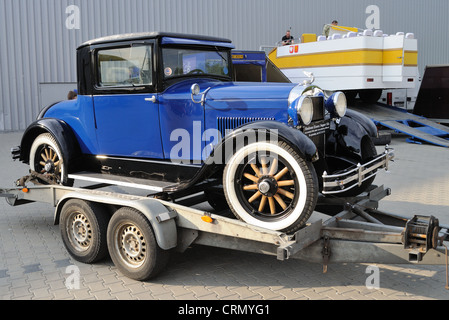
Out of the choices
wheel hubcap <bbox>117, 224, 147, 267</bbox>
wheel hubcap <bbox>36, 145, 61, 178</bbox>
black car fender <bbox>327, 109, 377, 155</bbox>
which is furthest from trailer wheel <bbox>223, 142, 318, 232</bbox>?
wheel hubcap <bbox>36, 145, 61, 178</bbox>

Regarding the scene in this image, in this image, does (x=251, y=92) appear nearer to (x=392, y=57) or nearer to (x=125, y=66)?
(x=125, y=66)

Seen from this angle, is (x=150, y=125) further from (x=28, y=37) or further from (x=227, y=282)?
(x=28, y=37)

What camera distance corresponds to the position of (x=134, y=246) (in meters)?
4.42

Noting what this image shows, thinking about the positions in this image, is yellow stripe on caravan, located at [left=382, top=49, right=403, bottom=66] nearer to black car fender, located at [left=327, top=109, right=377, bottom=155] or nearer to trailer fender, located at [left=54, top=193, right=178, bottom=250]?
black car fender, located at [left=327, top=109, right=377, bottom=155]

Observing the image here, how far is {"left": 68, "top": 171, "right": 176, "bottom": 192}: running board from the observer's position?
4.69 meters

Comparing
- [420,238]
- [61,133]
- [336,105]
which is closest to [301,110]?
[336,105]

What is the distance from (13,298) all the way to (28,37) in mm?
12622

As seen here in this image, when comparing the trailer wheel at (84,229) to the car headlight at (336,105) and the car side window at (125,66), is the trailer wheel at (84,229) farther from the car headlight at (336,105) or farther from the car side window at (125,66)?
the car headlight at (336,105)

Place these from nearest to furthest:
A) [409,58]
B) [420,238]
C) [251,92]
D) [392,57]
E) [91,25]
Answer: [420,238] < [251,92] < [392,57] < [409,58] < [91,25]

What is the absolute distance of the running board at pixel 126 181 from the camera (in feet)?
15.4

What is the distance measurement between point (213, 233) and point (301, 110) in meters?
1.32

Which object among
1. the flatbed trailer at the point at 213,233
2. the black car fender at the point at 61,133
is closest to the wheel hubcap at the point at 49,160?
the black car fender at the point at 61,133

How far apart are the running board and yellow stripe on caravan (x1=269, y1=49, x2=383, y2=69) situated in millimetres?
9412
